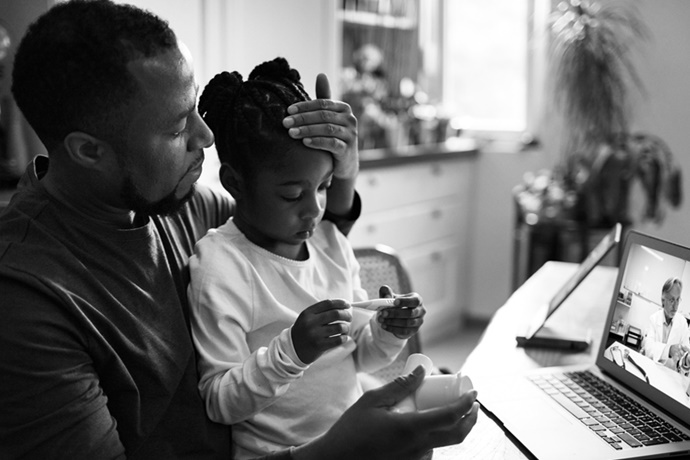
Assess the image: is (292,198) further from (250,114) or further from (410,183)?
(410,183)

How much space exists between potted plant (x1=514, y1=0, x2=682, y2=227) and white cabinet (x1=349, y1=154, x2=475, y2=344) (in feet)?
1.46

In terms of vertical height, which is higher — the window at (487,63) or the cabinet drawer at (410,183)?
the window at (487,63)

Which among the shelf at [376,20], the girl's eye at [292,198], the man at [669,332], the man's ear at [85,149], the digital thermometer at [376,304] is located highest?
the shelf at [376,20]

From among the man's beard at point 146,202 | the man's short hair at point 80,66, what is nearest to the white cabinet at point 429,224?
the man's beard at point 146,202

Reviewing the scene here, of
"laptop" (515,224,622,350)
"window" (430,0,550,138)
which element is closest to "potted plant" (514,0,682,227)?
"window" (430,0,550,138)

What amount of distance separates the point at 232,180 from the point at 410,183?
2737mm

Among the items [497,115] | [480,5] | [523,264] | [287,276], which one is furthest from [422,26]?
[287,276]

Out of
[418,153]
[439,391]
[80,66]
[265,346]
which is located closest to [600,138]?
[418,153]

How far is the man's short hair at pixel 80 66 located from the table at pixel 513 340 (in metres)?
0.67

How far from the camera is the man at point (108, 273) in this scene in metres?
0.91

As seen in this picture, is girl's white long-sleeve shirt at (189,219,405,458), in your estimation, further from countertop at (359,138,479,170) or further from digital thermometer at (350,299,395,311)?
countertop at (359,138,479,170)

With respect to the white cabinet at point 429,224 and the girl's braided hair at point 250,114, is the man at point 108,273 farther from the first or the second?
the white cabinet at point 429,224

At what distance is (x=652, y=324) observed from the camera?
126 cm

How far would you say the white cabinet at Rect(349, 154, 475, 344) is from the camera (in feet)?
12.1
